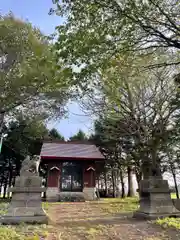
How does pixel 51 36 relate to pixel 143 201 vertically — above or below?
above

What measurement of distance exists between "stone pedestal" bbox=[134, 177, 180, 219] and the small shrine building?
381 inches

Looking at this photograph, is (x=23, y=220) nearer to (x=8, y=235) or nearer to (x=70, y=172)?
(x=8, y=235)

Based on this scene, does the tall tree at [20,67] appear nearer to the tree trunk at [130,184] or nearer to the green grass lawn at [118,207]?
the green grass lawn at [118,207]

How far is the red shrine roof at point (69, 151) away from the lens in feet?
55.7

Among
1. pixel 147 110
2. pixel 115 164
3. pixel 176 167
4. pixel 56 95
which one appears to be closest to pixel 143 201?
pixel 147 110

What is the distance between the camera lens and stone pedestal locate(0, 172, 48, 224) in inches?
247

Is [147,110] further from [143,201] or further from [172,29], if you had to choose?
[172,29]

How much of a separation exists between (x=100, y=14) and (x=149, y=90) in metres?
6.68

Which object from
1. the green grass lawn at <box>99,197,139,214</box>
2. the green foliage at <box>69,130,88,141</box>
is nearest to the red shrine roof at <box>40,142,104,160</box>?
the green grass lawn at <box>99,197,139,214</box>

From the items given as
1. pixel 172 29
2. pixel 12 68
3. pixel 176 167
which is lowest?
pixel 176 167

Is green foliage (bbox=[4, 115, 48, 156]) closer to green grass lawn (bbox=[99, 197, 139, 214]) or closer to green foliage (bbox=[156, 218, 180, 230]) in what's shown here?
green grass lawn (bbox=[99, 197, 139, 214])

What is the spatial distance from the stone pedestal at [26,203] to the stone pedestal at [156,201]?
3.29 m

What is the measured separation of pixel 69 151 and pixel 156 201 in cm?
1160

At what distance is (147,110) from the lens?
11.4 metres
